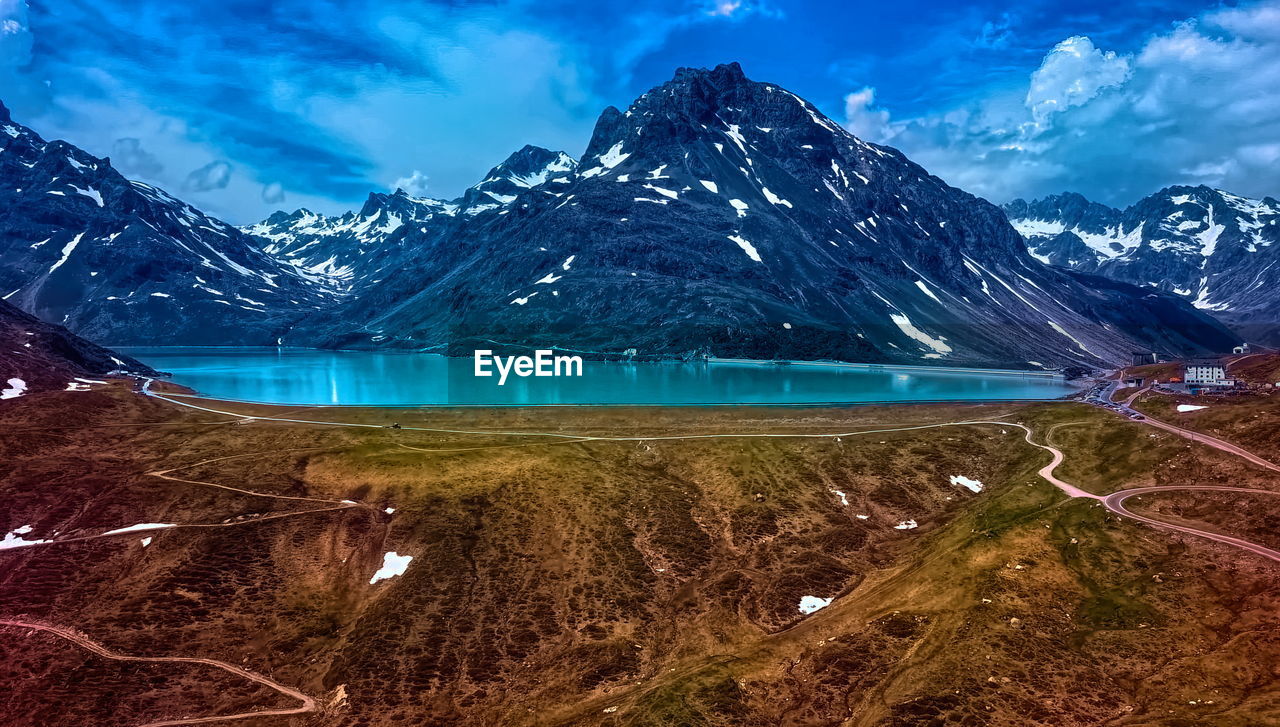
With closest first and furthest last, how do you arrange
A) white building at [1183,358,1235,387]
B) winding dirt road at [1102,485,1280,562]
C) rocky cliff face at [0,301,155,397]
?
1. winding dirt road at [1102,485,1280,562]
2. white building at [1183,358,1235,387]
3. rocky cliff face at [0,301,155,397]

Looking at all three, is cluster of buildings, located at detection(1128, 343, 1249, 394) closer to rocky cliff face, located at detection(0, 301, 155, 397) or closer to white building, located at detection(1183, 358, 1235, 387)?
white building, located at detection(1183, 358, 1235, 387)

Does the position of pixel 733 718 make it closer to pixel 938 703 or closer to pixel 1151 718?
pixel 938 703

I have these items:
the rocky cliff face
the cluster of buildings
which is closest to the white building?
the cluster of buildings

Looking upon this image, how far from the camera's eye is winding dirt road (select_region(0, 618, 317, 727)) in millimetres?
38406

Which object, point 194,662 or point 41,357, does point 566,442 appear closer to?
point 194,662

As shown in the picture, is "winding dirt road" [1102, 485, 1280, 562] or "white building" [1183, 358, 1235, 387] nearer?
"winding dirt road" [1102, 485, 1280, 562]

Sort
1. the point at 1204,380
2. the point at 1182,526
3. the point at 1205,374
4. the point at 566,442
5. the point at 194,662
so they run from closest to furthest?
the point at 194,662
the point at 1182,526
the point at 566,442
the point at 1204,380
the point at 1205,374

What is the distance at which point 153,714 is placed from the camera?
38719 millimetres

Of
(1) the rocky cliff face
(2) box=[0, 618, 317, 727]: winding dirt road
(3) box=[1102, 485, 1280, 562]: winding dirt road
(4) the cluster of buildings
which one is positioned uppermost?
(1) the rocky cliff face

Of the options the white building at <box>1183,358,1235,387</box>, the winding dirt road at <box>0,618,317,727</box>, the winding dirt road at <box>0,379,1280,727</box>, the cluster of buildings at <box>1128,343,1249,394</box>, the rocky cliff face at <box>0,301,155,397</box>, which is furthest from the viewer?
the rocky cliff face at <box>0,301,155,397</box>

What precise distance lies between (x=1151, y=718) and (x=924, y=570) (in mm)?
19556

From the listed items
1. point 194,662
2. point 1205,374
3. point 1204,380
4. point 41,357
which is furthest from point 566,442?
point 41,357

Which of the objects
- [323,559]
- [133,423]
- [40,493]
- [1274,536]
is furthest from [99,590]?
[1274,536]

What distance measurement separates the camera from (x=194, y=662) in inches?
1716
